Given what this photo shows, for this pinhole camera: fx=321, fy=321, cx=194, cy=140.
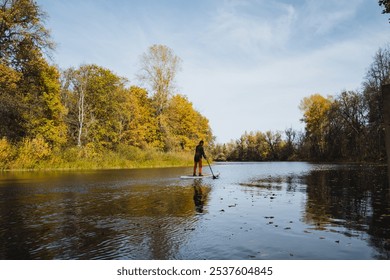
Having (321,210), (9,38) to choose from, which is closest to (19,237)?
(321,210)

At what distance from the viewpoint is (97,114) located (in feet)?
137

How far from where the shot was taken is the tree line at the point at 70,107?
95.2 feet

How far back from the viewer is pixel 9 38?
95.7 ft

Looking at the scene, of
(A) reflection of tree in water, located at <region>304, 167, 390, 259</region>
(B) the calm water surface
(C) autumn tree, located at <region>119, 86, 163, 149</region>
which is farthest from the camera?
(C) autumn tree, located at <region>119, 86, 163, 149</region>

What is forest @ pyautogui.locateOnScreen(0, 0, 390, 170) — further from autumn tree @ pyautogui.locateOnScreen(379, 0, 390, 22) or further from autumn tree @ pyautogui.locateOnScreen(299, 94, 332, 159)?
autumn tree @ pyautogui.locateOnScreen(379, 0, 390, 22)

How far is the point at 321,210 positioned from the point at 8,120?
30.9 meters

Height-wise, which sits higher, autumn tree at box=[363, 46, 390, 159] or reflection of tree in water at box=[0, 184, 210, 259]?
autumn tree at box=[363, 46, 390, 159]

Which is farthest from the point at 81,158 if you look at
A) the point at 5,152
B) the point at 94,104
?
the point at 94,104

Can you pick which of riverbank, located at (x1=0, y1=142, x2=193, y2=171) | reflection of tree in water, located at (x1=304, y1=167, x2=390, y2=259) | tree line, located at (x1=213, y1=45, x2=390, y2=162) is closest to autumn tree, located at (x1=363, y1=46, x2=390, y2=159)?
tree line, located at (x1=213, y1=45, x2=390, y2=162)

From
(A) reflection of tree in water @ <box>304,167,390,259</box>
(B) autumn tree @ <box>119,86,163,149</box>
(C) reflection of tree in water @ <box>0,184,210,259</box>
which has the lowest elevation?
(C) reflection of tree in water @ <box>0,184,210,259</box>

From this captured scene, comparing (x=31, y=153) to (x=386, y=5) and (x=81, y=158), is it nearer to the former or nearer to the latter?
(x=81, y=158)

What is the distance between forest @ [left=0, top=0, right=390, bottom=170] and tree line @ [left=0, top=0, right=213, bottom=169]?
0.30 feet

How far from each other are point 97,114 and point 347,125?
4469 cm

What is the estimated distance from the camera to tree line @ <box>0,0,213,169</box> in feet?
95.2
